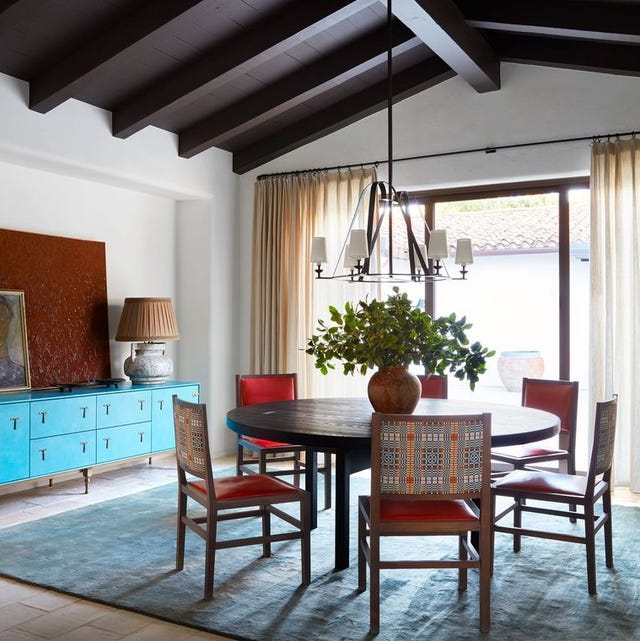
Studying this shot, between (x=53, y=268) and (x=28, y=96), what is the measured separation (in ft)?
4.08

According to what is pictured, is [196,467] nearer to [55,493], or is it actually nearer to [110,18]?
[55,493]

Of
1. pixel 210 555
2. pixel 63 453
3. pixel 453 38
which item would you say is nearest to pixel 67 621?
pixel 210 555

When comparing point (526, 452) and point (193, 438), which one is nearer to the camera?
point (193, 438)

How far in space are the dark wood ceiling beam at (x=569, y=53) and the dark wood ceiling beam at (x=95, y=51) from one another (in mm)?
2428

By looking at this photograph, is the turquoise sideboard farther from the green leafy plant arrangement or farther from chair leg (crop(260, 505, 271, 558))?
the green leafy plant arrangement

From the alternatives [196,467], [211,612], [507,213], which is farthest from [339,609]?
[507,213]

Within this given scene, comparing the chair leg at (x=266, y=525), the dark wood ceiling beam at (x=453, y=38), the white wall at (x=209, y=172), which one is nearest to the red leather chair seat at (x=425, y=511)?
the chair leg at (x=266, y=525)

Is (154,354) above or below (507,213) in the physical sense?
below

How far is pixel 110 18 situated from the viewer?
422 centimetres

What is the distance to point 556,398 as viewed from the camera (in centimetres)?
455

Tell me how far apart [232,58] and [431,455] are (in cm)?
310

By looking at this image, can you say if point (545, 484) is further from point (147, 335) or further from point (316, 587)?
point (147, 335)

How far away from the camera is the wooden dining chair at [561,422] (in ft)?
14.1

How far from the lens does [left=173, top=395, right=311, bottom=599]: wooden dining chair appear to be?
319cm
